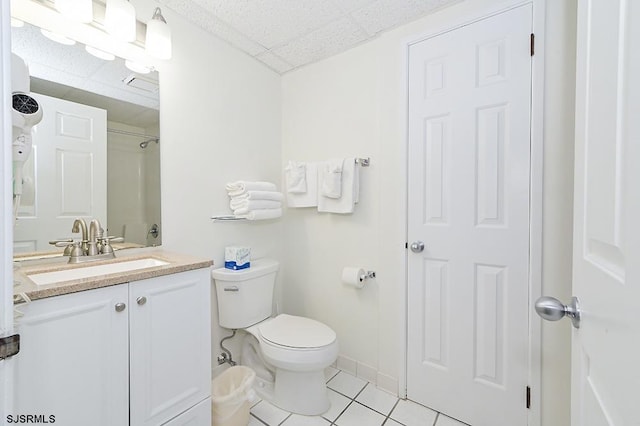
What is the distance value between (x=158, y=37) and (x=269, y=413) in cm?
214

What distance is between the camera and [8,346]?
21.4 inches

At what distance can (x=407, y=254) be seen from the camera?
1629 mm

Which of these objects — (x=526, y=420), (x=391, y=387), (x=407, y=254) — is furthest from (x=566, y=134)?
(x=391, y=387)

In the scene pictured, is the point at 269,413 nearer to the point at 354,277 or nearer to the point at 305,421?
the point at 305,421

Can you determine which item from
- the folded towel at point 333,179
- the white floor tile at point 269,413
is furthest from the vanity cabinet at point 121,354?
the folded towel at point 333,179

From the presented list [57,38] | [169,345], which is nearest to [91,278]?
[169,345]

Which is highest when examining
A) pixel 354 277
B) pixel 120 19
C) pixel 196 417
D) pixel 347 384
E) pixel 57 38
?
pixel 120 19

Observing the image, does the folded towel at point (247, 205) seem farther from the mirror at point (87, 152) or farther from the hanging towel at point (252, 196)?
the mirror at point (87, 152)

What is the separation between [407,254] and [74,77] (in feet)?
6.38

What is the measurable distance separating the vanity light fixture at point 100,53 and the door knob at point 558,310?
1994 mm

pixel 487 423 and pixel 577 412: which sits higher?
pixel 577 412

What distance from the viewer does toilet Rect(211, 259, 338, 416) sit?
1425mm

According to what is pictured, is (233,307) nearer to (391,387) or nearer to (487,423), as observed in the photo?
(391,387)

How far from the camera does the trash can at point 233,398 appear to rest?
131cm
